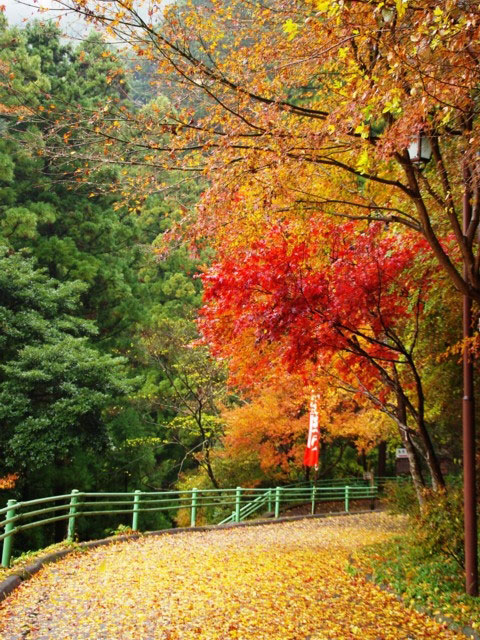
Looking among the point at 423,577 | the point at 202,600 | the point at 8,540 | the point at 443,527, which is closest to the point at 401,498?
the point at 443,527

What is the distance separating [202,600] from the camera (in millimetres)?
6074

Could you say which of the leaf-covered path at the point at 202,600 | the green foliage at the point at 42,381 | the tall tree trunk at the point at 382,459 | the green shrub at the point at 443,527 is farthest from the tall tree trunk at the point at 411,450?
the tall tree trunk at the point at 382,459

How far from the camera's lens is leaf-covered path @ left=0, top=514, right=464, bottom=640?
5.12 metres

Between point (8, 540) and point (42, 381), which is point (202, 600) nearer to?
point (8, 540)

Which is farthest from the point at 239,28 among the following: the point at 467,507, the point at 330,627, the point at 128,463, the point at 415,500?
the point at 128,463

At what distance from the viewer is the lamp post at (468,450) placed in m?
6.11

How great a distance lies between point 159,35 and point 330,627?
5557mm

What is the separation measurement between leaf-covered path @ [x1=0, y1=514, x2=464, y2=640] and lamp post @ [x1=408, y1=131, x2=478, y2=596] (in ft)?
2.46

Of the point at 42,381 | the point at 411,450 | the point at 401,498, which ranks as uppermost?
the point at 42,381

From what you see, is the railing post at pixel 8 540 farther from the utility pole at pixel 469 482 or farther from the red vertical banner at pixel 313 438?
the red vertical banner at pixel 313 438

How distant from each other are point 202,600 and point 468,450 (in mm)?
3211

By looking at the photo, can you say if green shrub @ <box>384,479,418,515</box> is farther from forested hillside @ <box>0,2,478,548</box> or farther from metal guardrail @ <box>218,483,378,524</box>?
metal guardrail @ <box>218,483,378,524</box>

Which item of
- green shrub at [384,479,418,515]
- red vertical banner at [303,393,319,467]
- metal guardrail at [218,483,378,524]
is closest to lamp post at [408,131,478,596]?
green shrub at [384,479,418,515]

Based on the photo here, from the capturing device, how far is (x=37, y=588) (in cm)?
630
